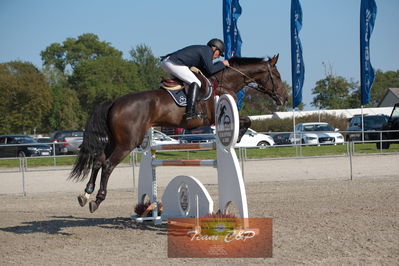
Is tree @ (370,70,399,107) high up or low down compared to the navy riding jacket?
up

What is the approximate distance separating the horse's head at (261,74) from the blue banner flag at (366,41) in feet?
45.4

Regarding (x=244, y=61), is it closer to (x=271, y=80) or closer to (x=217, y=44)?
(x=271, y=80)

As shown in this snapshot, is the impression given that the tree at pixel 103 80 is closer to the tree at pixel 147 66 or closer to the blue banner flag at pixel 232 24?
the tree at pixel 147 66

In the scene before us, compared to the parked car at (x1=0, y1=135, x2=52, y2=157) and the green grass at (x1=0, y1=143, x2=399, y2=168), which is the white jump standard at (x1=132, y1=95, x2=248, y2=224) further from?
the parked car at (x1=0, y1=135, x2=52, y2=157)

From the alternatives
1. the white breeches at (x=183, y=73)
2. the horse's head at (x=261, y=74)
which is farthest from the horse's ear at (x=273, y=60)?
the white breeches at (x=183, y=73)

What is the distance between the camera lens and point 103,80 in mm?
64938

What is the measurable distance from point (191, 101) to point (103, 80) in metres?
59.8

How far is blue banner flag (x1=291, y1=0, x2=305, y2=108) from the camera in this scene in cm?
2002

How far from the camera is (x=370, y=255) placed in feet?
15.4

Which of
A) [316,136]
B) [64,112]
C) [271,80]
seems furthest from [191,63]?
[64,112]

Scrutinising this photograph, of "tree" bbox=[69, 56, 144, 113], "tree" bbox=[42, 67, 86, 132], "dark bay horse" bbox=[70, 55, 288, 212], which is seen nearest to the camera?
"dark bay horse" bbox=[70, 55, 288, 212]
